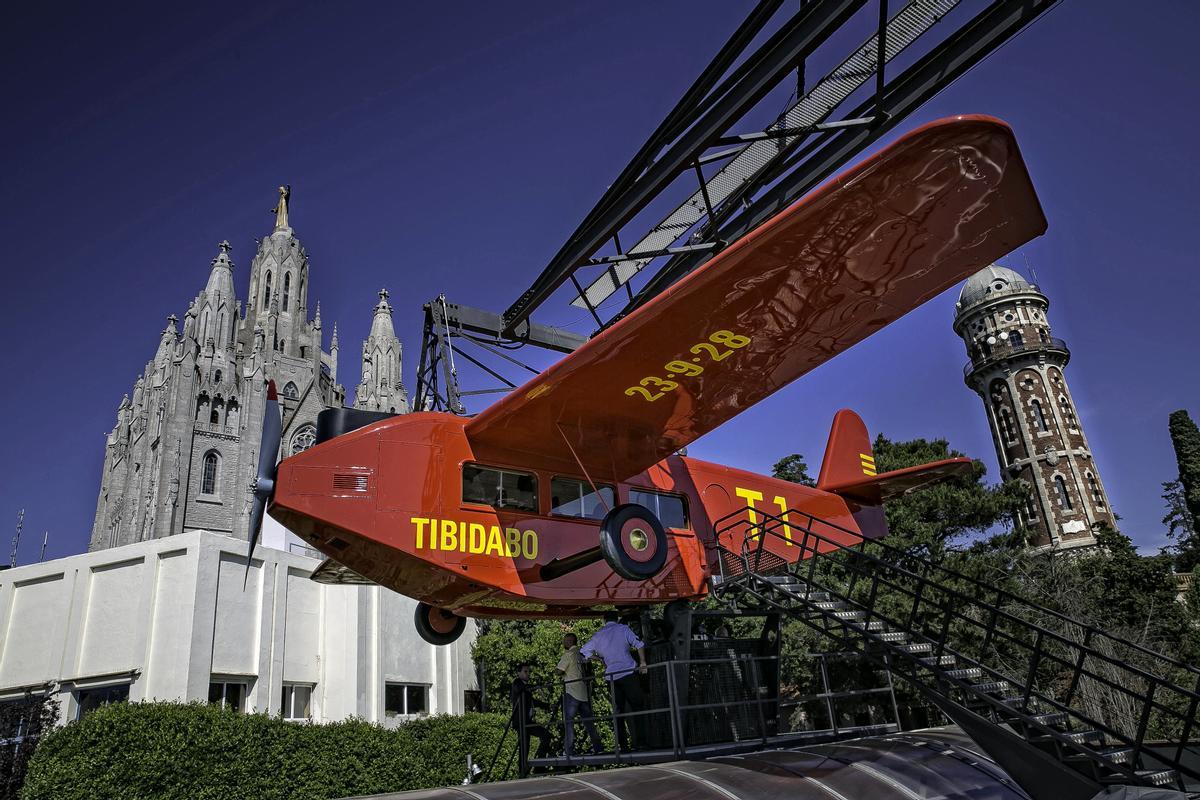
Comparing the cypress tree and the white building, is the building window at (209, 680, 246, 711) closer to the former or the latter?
the white building

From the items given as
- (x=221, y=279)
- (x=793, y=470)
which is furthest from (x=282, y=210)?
(x=793, y=470)

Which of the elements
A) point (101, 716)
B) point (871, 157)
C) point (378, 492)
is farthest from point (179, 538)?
point (871, 157)

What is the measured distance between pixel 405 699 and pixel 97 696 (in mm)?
8513

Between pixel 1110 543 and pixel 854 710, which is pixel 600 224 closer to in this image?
pixel 854 710

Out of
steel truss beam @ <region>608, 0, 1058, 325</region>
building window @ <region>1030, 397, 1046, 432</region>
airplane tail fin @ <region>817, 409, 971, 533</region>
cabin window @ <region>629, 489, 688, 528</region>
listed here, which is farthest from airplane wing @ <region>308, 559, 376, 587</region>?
building window @ <region>1030, 397, 1046, 432</region>

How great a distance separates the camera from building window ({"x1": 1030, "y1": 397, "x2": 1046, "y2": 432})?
53188 mm

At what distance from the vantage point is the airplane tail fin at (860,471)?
45.3 ft

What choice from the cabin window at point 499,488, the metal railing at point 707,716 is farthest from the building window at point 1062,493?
the cabin window at point 499,488

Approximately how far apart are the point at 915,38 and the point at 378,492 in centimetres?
804

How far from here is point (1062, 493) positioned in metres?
51.5

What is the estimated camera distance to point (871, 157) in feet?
21.9

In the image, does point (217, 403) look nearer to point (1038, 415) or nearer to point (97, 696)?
point (97, 696)

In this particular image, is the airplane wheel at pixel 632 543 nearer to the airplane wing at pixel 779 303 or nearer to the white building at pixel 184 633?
the airplane wing at pixel 779 303

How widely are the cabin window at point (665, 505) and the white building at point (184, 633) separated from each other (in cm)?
1227
